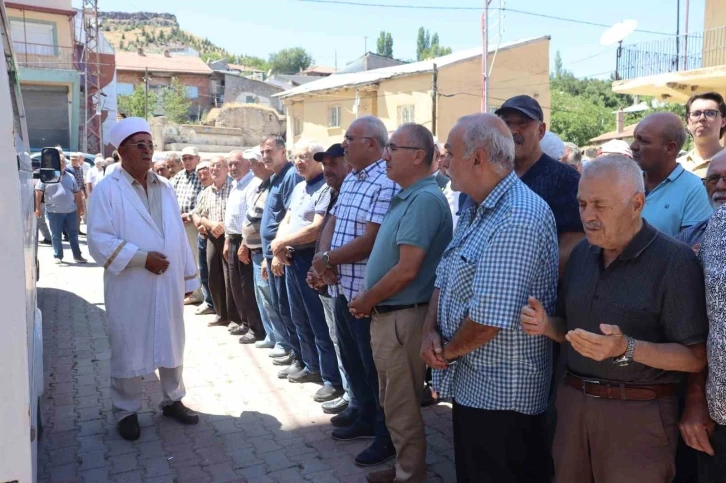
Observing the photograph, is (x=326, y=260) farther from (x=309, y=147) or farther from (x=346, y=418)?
(x=309, y=147)

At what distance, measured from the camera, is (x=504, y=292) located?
8.56ft

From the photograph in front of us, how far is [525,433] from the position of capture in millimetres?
2844

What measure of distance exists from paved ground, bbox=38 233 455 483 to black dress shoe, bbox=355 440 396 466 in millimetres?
78

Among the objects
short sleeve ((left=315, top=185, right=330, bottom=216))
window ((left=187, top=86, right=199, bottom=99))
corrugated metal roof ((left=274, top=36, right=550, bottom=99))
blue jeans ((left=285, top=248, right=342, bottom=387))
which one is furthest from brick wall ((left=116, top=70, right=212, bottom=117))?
short sleeve ((left=315, top=185, right=330, bottom=216))

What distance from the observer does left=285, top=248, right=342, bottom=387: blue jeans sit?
5.27m

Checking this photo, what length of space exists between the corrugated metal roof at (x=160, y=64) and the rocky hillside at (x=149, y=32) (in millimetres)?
56694

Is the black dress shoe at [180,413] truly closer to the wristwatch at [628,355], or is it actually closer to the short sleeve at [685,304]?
the wristwatch at [628,355]

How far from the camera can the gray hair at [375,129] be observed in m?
4.25

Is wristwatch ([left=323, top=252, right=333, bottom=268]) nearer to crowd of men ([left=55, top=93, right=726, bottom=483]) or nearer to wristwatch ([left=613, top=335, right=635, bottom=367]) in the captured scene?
crowd of men ([left=55, top=93, right=726, bottom=483])

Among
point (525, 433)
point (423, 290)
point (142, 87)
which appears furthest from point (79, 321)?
point (142, 87)

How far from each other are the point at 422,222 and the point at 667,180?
1.40 meters

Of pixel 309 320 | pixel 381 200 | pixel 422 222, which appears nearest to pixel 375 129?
pixel 381 200

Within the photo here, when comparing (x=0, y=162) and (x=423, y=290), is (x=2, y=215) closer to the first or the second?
(x=0, y=162)

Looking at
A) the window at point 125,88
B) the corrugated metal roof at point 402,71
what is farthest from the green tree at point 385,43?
the corrugated metal roof at point 402,71
